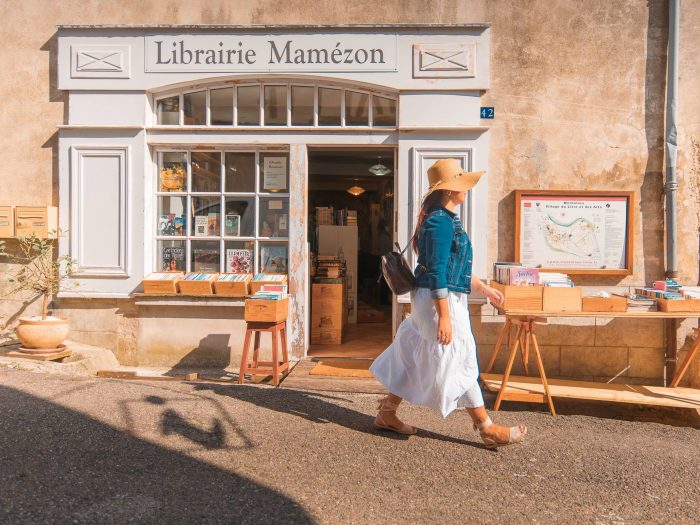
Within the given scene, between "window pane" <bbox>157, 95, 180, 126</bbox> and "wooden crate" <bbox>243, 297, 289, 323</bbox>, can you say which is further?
"window pane" <bbox>157, 95, 180, 126</bbox>

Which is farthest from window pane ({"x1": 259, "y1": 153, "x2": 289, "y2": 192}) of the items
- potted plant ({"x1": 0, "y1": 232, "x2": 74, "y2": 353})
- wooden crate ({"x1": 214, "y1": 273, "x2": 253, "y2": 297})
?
potted plant ({"x1": 0, "y1": 232, "x2": 74, "y2": 353})

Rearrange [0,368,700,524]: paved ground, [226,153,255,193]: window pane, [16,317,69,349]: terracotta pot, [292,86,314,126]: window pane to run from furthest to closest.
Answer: [226,153,255,193]: window pane, [292,86,314,126]: window pane, [16,317,69,349]: terracotta pot, [0,368,700,524]: paved ground

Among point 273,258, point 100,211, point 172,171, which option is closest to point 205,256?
point 273,258

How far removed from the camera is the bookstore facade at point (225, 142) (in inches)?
241

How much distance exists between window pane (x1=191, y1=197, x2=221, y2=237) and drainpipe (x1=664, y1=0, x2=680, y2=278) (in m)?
4.74

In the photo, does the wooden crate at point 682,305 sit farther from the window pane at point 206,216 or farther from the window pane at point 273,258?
the window pane at point 206,216

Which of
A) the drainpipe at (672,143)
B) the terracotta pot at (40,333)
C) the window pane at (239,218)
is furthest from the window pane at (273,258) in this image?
the drainpipe at (672,143)

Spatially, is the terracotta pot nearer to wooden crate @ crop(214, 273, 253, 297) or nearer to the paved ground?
the paved ground

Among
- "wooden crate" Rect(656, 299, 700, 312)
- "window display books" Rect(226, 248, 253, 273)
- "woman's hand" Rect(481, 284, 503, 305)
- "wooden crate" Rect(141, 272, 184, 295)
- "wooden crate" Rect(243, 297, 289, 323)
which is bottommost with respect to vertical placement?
"wooden crate" Rect(243, 297, 289, 323)

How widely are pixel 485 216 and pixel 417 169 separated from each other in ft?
2.80

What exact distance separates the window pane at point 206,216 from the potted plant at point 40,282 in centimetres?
135

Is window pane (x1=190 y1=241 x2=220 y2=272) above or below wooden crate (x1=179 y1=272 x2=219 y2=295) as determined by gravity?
above

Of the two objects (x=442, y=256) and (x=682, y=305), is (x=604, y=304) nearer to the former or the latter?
(x=682, y=305)

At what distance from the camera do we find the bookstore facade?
612cm
